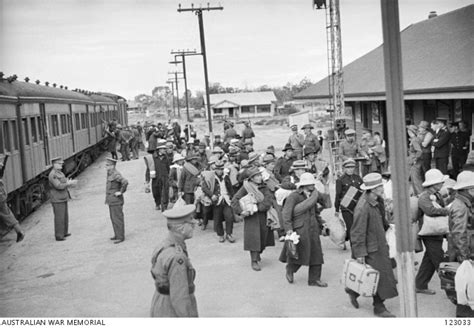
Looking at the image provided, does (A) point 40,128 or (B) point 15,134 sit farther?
(A) point 40,128

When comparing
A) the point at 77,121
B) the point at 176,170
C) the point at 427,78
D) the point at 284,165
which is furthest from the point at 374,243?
the point at 77,121

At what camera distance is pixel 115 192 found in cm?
910

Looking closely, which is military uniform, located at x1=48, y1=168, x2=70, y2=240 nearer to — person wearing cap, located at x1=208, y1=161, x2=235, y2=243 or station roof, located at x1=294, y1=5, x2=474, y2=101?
person wearing cap, located at x1=208, y1=161, x2=235, y2=243

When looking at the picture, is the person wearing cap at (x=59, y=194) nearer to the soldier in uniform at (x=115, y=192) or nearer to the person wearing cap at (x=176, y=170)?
the soldier in uniform at (x=115, y=192)

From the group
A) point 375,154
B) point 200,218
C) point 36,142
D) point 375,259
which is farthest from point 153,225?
point 375,259

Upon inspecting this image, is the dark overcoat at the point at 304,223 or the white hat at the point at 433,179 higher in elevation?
the white hat at the point at 433,179

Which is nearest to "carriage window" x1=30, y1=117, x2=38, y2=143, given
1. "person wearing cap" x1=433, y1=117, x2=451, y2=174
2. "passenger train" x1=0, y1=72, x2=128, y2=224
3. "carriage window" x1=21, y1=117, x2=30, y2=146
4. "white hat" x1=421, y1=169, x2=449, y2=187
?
"passenger train" x1=0, y1=72, x2=128, y2=224

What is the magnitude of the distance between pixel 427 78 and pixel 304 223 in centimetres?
712

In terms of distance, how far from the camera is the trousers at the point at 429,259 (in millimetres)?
5758

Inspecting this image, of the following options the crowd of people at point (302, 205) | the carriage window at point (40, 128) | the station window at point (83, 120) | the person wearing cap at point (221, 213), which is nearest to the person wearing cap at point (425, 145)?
the crowd of people at point (302, 205)

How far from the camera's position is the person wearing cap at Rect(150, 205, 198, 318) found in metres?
3.85

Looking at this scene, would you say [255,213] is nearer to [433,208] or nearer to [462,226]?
[433,208]

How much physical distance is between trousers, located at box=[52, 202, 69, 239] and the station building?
24.3 feet

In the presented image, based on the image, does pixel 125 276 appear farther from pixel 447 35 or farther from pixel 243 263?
pixel 447 35
